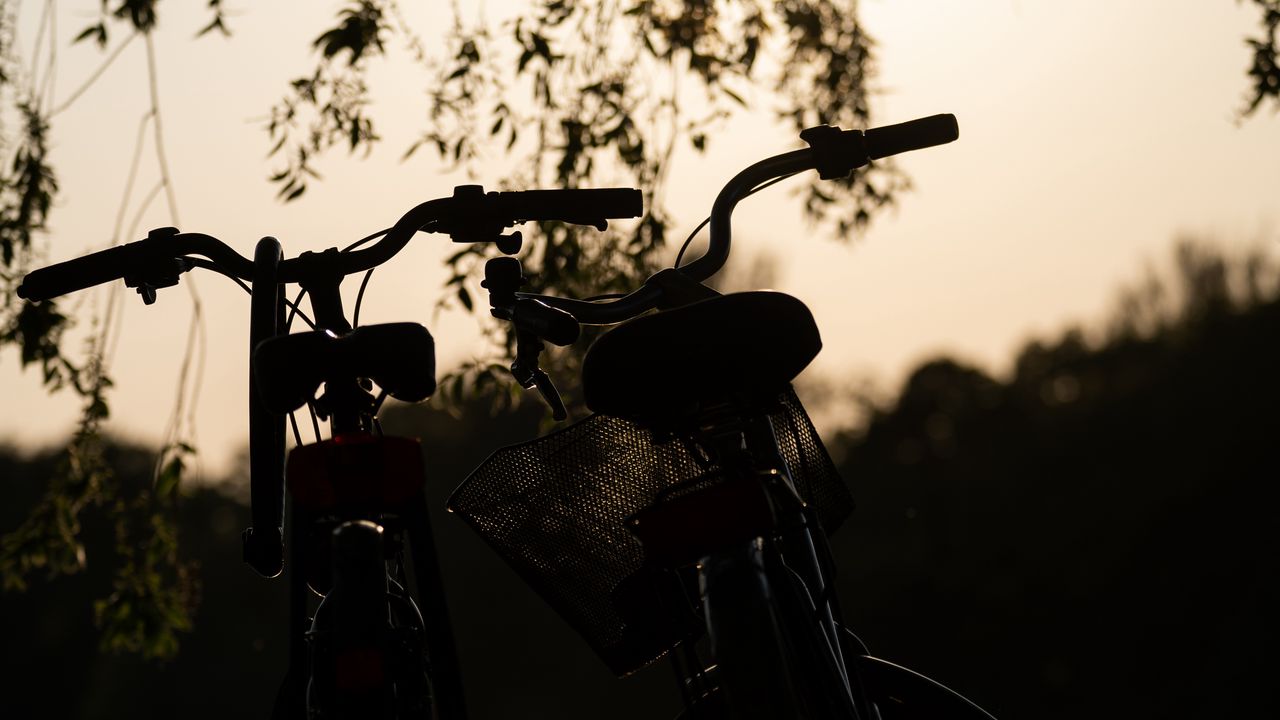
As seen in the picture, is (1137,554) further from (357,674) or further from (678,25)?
(357,674)

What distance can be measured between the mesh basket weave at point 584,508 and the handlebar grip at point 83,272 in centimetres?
62

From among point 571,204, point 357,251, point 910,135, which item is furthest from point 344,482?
point 910,135

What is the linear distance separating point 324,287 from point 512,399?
9.24ft

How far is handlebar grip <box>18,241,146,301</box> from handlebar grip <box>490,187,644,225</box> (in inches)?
21.8

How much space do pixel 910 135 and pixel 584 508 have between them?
830 millimetres

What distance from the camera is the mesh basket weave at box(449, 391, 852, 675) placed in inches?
76.1

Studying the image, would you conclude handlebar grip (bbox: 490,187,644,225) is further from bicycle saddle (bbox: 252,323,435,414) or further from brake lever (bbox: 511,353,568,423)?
bicycle saddle (bbox: 252,323,435,414)

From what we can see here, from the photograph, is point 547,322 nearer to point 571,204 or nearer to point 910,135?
point 571,204

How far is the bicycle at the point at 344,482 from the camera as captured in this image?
1454mm

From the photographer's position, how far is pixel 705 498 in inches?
58.5

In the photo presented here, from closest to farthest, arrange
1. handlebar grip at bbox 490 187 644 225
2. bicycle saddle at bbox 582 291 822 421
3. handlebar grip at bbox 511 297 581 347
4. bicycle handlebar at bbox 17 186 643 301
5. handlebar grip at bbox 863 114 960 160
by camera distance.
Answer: bicycle saddle at bbox 582 291 822 421
handlebar grip at bbox 511 297 581 347
bicycle handlebar at bbox 17 186 643 301
handlebar grip at bbox 490 187 644 225
handlebar grip at bbox 863 114 960 160

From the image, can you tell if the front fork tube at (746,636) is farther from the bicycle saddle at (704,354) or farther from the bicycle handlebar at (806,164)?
the bicycle handlebar at (806,164)

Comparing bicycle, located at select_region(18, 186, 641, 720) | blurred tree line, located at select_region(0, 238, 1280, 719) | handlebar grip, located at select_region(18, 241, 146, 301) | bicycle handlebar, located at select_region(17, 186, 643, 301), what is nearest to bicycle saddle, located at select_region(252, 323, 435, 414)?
bicycle, located at select_region(18, 186, 641, 720)

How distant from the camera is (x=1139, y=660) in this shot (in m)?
32.4
